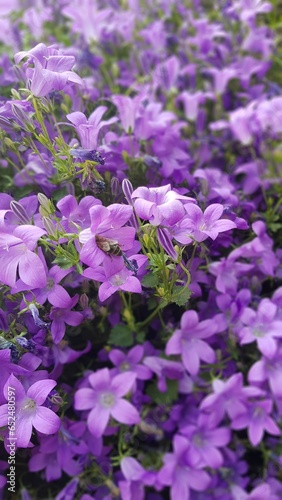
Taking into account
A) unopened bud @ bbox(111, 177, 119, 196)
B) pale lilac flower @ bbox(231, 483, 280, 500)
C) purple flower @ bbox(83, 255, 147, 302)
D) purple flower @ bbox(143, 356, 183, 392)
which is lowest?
pale lilac flower @ bbox(231, 483, 280, 500)

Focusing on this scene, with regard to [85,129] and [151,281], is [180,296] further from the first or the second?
[85,129]

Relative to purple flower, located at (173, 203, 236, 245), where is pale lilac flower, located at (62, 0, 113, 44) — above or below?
above

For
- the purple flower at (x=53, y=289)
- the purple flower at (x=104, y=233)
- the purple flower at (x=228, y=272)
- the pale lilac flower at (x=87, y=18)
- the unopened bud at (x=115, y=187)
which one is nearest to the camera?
the purple flower at (x=104, y=233)

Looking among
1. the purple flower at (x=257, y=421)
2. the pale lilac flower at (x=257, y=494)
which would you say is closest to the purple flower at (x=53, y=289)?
the purple flower at (x=257, y=421)

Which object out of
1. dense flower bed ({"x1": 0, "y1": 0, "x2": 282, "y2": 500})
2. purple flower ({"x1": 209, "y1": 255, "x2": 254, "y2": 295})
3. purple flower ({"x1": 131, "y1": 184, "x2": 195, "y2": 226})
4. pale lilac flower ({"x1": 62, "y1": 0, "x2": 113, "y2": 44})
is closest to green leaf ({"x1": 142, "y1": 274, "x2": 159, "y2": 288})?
dense flower bed ({"x1": 0, "y1": 0, "x2": 282, "y2": 500})

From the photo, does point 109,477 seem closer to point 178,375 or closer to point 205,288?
point 178,375

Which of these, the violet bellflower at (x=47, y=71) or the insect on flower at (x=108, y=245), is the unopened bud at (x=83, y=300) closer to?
the insect on flower at (x=108, y=245)

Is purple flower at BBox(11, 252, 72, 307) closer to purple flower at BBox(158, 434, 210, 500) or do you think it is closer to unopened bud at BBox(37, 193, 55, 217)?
unopened bud at BBox(37, 193, 55, 217)
